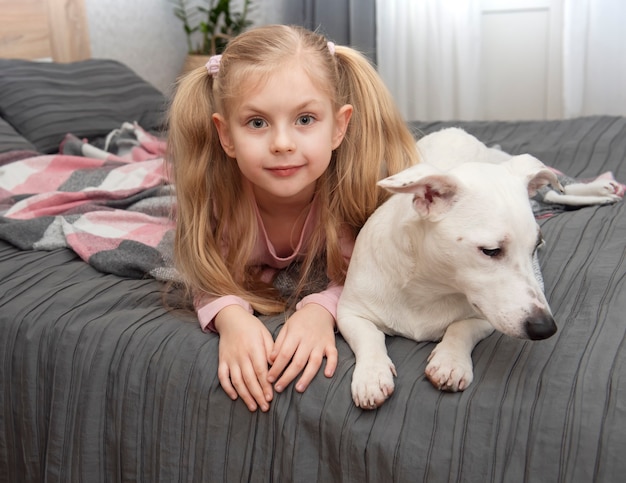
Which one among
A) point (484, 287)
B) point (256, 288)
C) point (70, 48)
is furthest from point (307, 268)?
point (70, 48)

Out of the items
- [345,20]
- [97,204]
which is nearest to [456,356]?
[97,204]

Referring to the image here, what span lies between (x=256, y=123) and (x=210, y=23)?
248 cm

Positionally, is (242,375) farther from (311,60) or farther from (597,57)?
(597,57)

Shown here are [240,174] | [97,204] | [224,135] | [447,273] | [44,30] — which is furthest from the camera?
[44,30]

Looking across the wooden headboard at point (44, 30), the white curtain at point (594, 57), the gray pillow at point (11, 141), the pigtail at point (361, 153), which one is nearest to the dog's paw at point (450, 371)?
the pigtail at point (361, 153)

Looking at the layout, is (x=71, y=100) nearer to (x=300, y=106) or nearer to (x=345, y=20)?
(x=300, y=106)

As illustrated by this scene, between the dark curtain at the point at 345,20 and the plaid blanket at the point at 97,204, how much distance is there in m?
1.61

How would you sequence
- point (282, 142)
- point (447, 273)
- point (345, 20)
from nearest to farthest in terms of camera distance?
1. point (447, 273)
2. point (282, 142)
3. point (345, 20)

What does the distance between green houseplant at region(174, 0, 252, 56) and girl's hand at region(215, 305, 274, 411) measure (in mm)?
2387

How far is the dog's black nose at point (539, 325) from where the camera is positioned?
2.92 feet

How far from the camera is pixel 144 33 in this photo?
11.4ft

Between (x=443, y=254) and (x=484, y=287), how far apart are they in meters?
0.07

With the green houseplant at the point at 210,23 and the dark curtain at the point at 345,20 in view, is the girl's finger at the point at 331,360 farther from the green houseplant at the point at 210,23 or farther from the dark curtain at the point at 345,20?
the dark curtain at the point at 345,20

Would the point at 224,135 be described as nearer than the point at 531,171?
No
